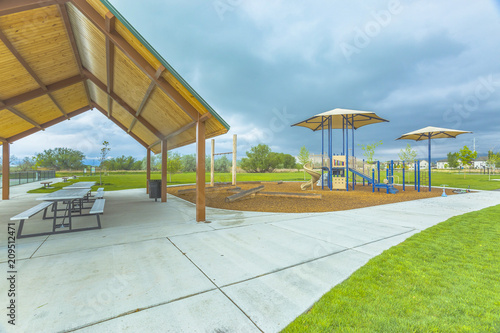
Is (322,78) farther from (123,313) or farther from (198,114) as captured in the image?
(123,313)

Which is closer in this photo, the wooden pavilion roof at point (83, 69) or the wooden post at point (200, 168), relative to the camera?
the wooden pavilion roof at point (83, 69)

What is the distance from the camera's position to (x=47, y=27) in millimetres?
5488

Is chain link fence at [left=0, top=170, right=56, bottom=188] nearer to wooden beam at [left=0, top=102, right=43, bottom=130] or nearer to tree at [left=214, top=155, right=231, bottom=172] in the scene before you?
wooden beam at [left=0, top=102, right=43, bottom=130]

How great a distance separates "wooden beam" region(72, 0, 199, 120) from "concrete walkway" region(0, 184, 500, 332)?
142 inches

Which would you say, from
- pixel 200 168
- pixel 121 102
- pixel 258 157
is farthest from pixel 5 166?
pixel 258 157

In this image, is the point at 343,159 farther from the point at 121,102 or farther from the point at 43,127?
the point at 43,127

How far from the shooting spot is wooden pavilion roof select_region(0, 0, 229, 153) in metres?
4.88

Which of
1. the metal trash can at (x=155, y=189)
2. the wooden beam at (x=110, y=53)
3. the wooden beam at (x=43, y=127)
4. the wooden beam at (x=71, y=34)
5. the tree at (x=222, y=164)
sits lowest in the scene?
the metal trash can at (x=155, y=189)

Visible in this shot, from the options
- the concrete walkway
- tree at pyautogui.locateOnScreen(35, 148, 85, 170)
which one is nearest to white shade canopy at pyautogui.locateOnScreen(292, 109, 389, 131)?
the concrete walkway

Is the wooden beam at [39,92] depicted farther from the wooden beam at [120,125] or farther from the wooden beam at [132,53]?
the wooden beam at [132,53]

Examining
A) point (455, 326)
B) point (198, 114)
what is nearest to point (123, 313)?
point (455, 326)

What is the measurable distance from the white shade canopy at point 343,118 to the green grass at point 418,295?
12.7 metres

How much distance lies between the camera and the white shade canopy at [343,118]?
15.6m

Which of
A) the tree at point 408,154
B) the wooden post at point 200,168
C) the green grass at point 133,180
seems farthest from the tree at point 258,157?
the wooden post at point 200,168
